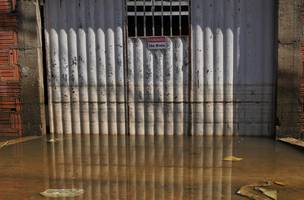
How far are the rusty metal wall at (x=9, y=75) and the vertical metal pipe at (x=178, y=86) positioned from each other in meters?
3.08

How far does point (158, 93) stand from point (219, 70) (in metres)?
1.26

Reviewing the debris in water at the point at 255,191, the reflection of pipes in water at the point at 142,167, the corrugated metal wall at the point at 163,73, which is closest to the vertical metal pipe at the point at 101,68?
the corrugated metal wall at the point at 163,73

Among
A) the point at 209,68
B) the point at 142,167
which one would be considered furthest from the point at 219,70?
the point at 142,167

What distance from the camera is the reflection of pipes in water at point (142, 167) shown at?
4.87 m

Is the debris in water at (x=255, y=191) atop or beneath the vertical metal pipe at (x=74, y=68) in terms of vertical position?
beneath

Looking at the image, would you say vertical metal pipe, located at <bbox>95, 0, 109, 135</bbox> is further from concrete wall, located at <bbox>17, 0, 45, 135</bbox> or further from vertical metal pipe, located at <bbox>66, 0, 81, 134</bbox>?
concrete wall, located at <bbox>17, 0, 45, 135</bbox>

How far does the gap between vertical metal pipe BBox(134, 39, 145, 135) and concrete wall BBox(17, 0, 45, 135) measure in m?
1.88

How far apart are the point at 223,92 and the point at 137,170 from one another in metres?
2.81

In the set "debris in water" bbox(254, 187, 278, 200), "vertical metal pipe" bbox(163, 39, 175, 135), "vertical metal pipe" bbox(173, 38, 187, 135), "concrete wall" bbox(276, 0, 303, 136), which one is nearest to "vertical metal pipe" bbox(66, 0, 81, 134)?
"vertical metal pipe" bbox(163, 39, 175, 135)

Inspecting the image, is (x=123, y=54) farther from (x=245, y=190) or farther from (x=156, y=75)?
(x=245, y=190)

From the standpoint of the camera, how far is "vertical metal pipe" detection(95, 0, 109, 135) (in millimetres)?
Result: 7773

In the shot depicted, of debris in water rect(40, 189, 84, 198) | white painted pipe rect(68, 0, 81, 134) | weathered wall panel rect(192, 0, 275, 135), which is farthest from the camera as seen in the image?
white painted pipe rect(68, 0, 81, 134)

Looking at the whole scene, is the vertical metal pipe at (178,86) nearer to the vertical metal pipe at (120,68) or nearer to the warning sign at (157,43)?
the warning sign at (157,43)

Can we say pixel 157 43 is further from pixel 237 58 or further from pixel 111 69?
pixel 237 58
